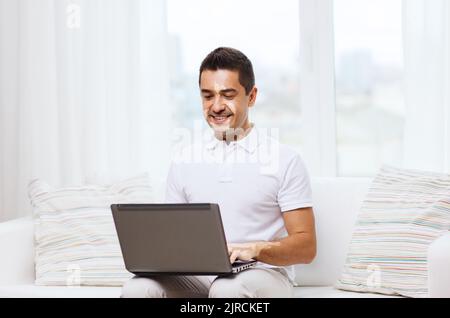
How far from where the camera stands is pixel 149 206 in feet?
6.72

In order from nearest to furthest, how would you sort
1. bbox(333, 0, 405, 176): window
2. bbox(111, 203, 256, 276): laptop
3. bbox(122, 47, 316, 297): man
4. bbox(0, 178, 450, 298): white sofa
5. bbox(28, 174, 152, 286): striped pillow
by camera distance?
bbox(111, 203, 256, 276): laptop
bbox(122, 47, 316, 297): man
bbox(0, 178, 450, 298): white sofa
bbox(28, 174, 152, 286): striped pillow
bbox(333, 0, 405, 176): window

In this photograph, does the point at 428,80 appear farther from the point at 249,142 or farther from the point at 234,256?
the point at 234,256

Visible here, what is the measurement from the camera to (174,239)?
204 cm

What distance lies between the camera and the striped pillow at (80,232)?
2.68 meters

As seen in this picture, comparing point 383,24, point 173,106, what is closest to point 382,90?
point 383,24

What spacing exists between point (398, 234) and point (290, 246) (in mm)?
393

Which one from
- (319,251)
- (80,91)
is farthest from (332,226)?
(80,91)

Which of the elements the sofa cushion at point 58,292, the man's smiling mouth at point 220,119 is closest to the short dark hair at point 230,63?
the man's smiling mouth at point 220,119

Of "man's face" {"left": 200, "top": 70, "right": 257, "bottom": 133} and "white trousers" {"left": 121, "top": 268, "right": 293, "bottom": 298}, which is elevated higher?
"man's face" {"left": 200, "top": 70, "right": 257, "bottom": 133}

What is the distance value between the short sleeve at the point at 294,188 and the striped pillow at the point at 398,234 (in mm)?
274

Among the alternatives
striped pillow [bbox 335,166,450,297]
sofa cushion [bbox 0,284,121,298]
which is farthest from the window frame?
sofa cushion [bbox 0,284,121,298]

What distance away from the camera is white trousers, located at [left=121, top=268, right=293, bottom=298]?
2070 millimetres

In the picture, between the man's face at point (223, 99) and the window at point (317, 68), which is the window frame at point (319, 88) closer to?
the window at point (317, 68)

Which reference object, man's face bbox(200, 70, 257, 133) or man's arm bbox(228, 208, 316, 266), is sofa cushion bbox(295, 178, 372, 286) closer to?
man's arm bbox(228, 208, 316, 266)
